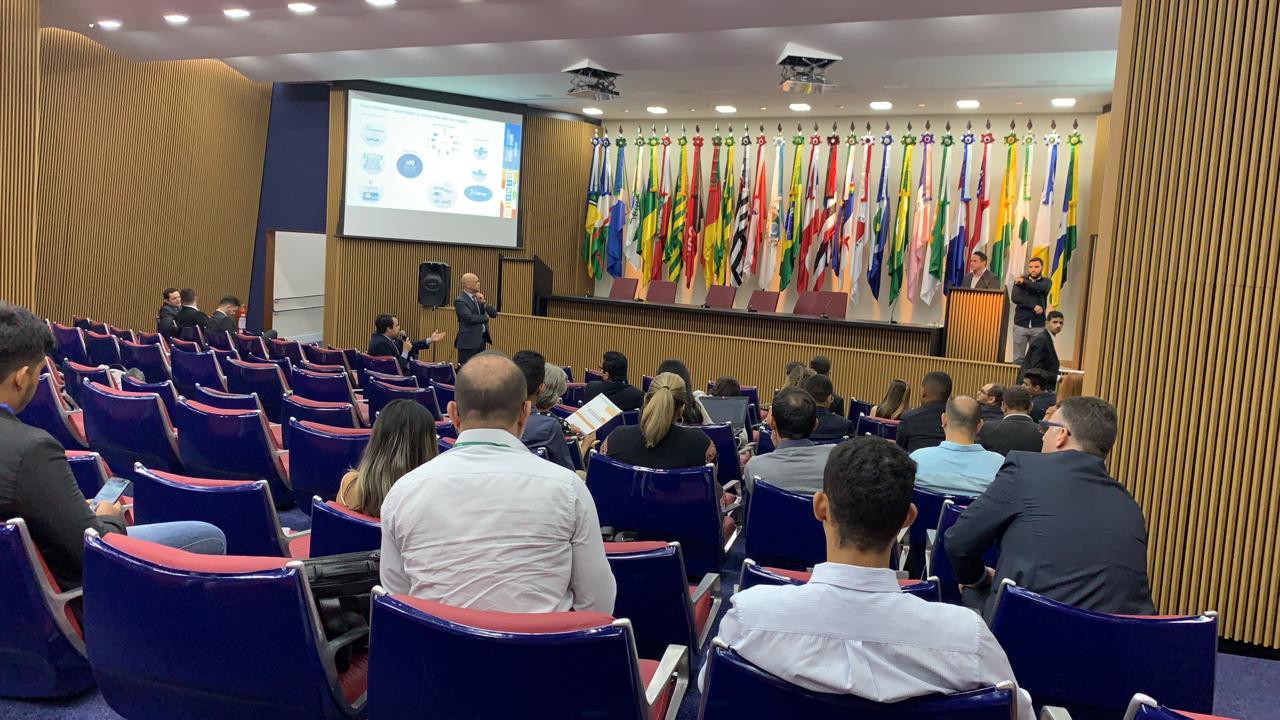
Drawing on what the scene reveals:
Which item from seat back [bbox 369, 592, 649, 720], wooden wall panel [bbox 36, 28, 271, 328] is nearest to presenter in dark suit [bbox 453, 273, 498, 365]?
wooden wall panel [bbox 36, 28, 271, 328]

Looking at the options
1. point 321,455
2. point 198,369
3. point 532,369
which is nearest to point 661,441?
point 532,369

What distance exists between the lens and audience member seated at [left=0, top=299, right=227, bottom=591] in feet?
7.28

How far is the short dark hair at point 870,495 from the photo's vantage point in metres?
1.74

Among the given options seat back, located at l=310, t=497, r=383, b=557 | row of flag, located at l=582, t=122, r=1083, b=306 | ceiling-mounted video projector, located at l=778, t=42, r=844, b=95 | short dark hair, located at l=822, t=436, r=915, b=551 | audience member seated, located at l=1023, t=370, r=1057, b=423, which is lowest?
seat back, located at l=310, t=497, r=383, b=557

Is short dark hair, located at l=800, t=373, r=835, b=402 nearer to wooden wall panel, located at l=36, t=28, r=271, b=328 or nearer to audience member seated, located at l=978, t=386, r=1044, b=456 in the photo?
audience member seated, located at l=978, t=386, r=1044, b=456

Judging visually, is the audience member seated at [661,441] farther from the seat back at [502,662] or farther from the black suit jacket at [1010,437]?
the seat back at [502,662]

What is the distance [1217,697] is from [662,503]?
230cm

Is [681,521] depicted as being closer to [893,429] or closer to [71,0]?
[893,429]

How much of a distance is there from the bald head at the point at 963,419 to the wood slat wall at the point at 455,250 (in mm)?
10491

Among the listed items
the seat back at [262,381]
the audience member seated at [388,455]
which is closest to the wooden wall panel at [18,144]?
the seat back at [262,381]

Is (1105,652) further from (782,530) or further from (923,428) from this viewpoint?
(923,428)

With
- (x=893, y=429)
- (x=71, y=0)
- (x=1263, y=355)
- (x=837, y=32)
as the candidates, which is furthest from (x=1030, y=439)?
(x=71, y=0)

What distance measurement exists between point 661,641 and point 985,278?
10641mm

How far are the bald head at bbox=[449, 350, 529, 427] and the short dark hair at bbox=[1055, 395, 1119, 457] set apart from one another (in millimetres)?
1711
